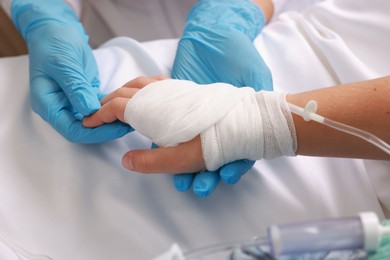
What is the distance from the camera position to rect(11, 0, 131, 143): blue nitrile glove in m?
0.87

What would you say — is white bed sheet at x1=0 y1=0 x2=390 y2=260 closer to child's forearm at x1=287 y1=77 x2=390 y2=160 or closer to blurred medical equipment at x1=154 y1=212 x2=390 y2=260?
child's forearm at x1=287 y1=77 x2=390 y2=160

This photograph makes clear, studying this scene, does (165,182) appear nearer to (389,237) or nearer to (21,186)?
(21,186)

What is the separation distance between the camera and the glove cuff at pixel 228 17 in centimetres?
110

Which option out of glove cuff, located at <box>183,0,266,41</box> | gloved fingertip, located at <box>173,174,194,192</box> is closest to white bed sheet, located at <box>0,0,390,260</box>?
gloved fingertip, located at <box>173,174,194,192</box>

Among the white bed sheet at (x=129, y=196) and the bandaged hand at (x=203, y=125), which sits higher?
the bandaged hand at (x=203, y=125)

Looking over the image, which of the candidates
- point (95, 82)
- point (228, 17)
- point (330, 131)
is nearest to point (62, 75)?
point (95, 82)

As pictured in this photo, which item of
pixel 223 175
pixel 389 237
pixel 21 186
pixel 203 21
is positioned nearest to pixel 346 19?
pixel 203 21

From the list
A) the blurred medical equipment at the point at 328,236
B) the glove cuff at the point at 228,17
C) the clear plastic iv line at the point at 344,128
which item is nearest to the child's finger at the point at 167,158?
the clear plastic iv line at the point at 344,128

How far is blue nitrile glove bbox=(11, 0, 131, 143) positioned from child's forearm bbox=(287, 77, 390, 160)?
386 mm

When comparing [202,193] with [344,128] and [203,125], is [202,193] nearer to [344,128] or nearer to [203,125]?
[203,125]

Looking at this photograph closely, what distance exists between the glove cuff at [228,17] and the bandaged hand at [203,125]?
1.12 ft

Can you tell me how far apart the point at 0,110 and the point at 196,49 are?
517 millimetres

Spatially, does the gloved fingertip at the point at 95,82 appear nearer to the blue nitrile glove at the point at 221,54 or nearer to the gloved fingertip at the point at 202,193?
the blue nitrile glove at the point at 221,54

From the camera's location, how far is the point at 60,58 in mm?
942
